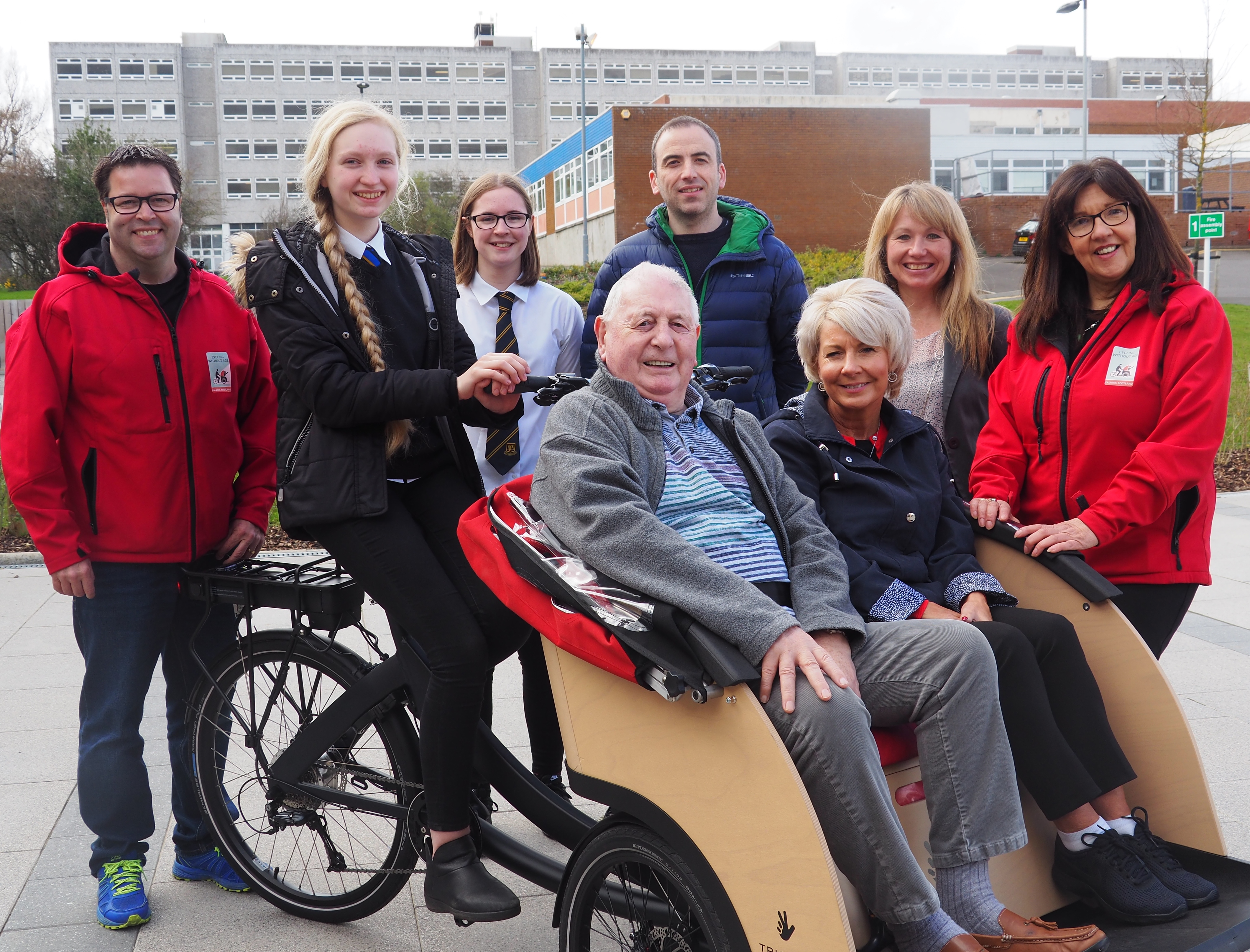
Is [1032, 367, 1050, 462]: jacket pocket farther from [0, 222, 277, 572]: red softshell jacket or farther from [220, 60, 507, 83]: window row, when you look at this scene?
[220, 60, 507, 83]: window row

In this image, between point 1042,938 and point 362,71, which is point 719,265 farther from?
point 362,71

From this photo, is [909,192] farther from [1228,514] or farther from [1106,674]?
[1228,514]

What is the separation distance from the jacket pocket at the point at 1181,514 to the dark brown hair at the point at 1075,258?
1.61 ft

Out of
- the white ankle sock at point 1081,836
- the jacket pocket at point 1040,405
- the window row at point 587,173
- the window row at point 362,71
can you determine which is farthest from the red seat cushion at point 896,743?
the window row at point 362,71

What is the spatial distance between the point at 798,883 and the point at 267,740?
171cm

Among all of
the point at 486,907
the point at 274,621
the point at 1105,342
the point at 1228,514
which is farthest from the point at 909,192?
the point at 1228,514

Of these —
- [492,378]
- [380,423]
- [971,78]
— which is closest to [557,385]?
[492,378]

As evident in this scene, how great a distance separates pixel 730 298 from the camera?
3.76 metres

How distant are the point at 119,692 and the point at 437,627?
106 cm

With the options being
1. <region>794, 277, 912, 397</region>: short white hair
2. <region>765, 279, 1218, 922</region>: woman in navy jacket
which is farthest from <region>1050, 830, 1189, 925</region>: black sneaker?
<region>794, 277, 912, 397</region>: short white hair

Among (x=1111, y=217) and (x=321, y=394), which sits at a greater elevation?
(x=1111, y=217)

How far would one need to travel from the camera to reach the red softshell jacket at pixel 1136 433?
2623mm

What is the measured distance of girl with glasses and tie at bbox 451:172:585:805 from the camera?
12.3 feet

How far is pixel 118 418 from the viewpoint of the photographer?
2.76 m
